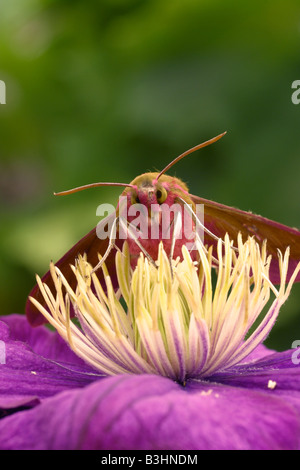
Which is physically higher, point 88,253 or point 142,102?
point 142,102

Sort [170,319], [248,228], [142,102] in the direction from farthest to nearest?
1. [142,102]
2. [248,228]
3. [170,319]

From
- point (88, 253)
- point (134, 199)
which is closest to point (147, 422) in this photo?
point (134, 199)

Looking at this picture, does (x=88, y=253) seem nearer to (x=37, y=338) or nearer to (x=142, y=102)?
(x=37, y=338)

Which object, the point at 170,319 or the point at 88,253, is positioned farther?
the point at 88,253

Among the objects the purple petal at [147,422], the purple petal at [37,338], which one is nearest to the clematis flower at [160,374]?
the purple petal at [147,422]

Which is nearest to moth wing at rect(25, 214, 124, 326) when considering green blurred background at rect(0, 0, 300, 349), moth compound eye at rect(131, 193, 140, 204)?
moth compound eye at rect(131, 193, 140, 204)

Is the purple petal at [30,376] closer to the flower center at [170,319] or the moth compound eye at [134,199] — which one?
the flower center at [170,319]

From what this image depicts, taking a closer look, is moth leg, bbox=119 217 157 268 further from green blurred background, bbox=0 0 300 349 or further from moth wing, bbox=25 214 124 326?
green blurred background, bbox=0 0 300 349
